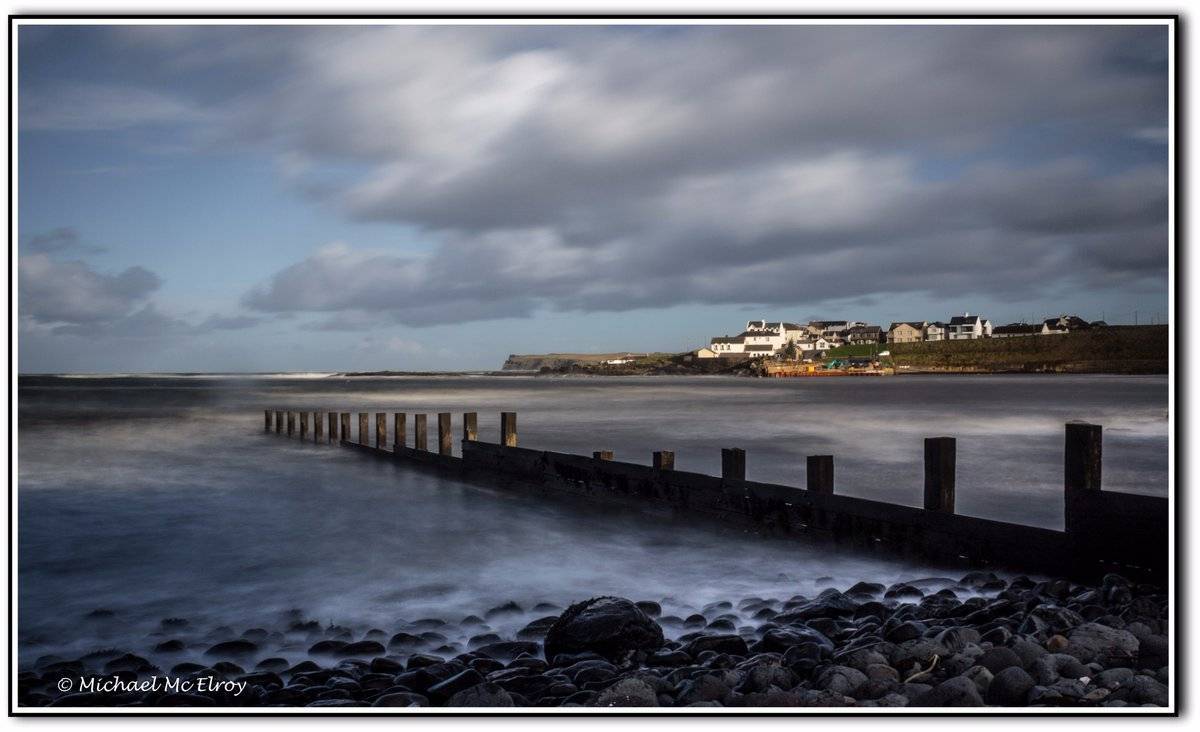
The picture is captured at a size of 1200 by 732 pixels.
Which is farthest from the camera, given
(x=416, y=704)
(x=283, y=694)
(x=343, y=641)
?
(x=343, y=641)

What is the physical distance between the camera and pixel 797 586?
6789 millimetres

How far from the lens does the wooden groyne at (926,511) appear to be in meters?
5.18

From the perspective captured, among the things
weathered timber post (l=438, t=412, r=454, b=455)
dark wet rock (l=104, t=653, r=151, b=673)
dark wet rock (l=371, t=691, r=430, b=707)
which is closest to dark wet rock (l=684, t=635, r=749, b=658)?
dark wet rock (l=371, t=691, r=430, b=707)

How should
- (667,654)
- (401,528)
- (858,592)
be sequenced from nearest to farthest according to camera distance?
(667,654), (858,592), (401,528)

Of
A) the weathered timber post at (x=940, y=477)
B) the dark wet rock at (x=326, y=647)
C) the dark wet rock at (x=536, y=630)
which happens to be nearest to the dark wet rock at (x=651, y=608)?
the dark wet rock at (x=536, y=630)

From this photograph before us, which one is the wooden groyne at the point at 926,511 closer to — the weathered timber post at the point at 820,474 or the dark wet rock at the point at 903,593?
the weathered timber post at the point at 820,474

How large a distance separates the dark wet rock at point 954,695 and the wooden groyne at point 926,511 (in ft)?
7.38

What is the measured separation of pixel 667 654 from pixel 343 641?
232 centimetres

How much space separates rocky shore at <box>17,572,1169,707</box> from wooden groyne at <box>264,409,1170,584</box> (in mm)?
226

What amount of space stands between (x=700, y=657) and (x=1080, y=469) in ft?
10.2

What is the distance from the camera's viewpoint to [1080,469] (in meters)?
5.63

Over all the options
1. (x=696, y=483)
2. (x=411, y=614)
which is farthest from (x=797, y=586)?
(x=411, y=614)

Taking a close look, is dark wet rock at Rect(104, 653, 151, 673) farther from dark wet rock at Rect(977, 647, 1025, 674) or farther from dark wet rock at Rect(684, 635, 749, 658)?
dark wet rock at Rect(977, 647, 1025, 674)
